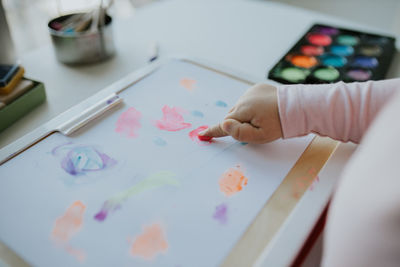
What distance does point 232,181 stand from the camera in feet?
1.51

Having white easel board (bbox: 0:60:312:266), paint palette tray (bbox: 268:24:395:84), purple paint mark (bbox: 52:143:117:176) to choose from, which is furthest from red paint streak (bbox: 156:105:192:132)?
paint palette tray (bbox: 268:24:395:84)

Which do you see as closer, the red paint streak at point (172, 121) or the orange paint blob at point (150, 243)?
the orange paint blob at point (150, 243)

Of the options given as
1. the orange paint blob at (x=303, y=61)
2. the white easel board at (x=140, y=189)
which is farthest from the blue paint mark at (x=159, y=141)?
the orange paint blob at (x=303, y=61)

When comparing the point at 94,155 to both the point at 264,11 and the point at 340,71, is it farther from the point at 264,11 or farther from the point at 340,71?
the point at 264,11

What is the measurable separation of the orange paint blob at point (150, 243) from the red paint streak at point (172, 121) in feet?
0.61

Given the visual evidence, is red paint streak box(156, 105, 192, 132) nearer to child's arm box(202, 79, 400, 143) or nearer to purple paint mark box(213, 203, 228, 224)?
child's arm box(202, 79, 400, 143)

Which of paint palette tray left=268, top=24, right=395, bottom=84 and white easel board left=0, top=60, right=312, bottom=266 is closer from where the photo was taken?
white easel board left=0, top=60, right=312, bottom=266

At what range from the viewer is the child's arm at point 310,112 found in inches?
18.9

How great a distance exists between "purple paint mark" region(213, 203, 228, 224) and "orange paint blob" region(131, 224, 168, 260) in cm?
7

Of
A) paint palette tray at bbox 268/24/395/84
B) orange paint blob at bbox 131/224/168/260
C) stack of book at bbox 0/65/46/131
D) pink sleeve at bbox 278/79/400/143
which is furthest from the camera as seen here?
paint palette tray at bbox 268/24/395/84

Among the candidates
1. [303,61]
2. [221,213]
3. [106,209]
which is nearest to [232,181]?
[221,213]

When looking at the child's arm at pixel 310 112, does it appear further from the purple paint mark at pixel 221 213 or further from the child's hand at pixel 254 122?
the purple paint mark at pixel 221 213

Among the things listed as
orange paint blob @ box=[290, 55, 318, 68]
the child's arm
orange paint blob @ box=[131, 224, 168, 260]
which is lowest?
orange paint blob @ box=[131, 224, 168, 260]

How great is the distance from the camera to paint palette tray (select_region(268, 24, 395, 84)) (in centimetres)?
68
